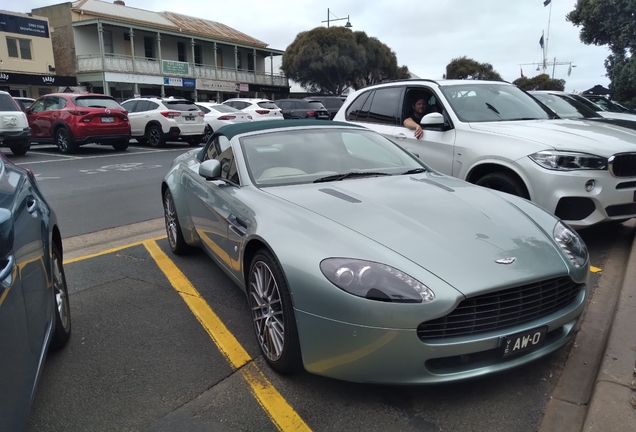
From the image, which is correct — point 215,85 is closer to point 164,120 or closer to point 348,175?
point 164,120

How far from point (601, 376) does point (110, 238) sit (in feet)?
17.3

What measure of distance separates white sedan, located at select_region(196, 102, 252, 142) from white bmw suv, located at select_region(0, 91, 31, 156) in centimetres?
604

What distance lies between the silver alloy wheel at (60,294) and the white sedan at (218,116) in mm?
15165

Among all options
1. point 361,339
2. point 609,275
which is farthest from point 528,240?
point 609,275

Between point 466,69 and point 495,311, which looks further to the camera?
point 466,69

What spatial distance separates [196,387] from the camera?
2.87 meters

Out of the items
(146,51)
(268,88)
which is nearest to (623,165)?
(146,51)

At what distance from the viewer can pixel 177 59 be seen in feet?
132

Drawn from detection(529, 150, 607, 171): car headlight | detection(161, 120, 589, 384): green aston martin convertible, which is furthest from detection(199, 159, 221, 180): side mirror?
detection(529, 150, 607, 171): car headlight

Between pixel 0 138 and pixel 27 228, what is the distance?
12.9m

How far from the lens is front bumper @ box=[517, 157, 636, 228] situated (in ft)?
15.1

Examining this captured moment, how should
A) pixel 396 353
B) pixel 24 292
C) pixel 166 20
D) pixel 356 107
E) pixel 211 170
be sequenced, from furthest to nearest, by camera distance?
pixel 166 20 → pixel 356 107 → pixel 211 170 → pixel 396 353 → pixel 24 292

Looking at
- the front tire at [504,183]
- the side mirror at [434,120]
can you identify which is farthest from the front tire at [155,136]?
the front tire at [504,183]

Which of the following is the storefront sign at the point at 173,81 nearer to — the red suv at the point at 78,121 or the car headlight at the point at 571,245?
the red suv at the point at 78,121
